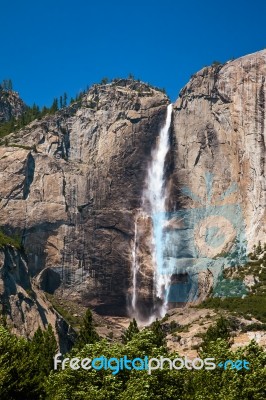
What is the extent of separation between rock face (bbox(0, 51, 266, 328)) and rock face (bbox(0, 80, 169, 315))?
0.55ft

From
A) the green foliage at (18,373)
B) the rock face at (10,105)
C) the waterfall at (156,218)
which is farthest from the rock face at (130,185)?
the green foliage at (18,373)

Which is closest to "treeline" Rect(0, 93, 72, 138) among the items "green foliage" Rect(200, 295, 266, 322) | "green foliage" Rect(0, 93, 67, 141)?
"green foliage" Rect(0, 93, 67, 141)

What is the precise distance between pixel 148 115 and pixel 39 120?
68.2 ft

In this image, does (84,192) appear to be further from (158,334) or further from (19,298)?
(158,334)

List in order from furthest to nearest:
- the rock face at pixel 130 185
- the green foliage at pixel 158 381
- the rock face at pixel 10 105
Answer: the rock face at pixel 10 105 < the rock face at pixel 130 185 < the green foliage at pixel 158 381

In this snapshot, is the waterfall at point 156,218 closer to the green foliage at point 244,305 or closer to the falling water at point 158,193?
the falling water at point 158,193

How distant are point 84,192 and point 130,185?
808 centimetres

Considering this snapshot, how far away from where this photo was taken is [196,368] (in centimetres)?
4491

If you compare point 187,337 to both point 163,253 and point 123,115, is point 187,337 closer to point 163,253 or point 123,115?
point 163,253

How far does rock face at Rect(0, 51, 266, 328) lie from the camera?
377 ft

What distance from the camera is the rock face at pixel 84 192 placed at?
115m

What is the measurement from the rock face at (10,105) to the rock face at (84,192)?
37731 mm

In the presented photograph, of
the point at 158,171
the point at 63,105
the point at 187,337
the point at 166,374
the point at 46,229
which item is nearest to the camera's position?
the point at 166,374

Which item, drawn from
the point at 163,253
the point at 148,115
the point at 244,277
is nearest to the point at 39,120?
the point at 148,115
